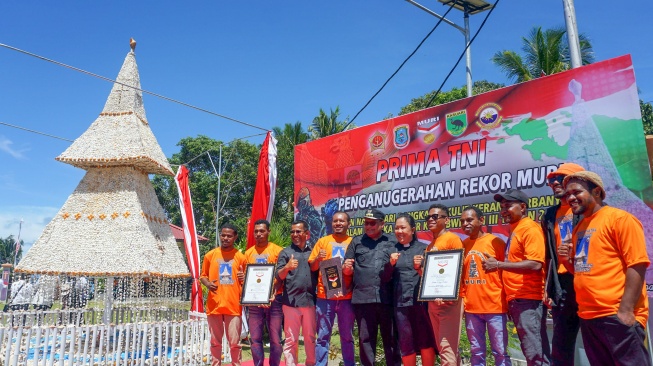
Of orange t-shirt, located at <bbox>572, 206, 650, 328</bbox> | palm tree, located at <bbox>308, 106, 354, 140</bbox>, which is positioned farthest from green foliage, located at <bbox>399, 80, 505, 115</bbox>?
orange t-shirt, located at <bbox>572, 206, 650, 328</bbox>

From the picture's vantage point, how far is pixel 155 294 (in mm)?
10789

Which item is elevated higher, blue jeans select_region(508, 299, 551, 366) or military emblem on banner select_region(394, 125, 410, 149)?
military emblem on banner select_region(394, 125, 410, 149)

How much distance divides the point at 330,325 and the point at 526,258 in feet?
8.00

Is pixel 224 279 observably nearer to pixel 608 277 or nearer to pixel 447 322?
pixel 447 322

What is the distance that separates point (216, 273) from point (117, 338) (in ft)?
8.32

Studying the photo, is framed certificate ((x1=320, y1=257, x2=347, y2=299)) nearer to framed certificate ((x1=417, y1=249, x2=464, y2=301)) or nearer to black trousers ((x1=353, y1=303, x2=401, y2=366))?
black trousers ((x1=353, y1=303, x2=401, y2=366))

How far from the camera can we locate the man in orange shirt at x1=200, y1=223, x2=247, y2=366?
21.3 feet

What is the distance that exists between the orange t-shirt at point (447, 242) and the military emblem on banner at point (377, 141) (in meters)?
3.63

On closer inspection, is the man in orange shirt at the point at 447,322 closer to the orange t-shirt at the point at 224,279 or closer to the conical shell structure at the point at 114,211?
the orange t-shirt at the point at 224,279

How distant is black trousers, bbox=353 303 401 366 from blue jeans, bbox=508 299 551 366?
142 centimetres

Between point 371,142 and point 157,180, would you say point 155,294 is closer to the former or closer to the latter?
point 371,142

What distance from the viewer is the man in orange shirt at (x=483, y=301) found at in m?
4.85

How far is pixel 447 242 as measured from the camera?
5.41 metres

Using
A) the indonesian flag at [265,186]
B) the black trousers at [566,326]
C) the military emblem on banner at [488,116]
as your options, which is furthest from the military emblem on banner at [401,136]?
the black trousers at [566,326]
